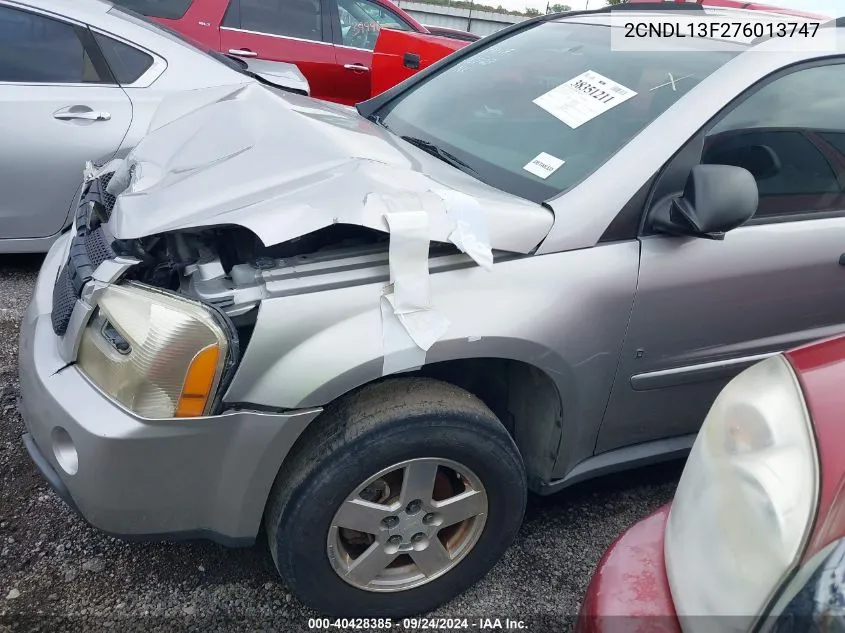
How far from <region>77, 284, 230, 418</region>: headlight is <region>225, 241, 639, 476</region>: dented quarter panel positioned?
7cm

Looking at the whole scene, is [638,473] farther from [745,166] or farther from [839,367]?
[839,367]

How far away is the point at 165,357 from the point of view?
1.46m

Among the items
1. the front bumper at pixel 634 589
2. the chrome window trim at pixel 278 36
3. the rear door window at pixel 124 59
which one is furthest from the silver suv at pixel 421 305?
the chrome window trim at pixel 278 36

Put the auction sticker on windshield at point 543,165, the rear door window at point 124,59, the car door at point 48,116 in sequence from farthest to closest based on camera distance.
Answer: the rear door window at point 124,59 < the car door at point 48,116 < the auction sticker on windshield at point 543,165

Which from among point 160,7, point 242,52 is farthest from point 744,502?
point 160,7

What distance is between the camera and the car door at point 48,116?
10.4ft

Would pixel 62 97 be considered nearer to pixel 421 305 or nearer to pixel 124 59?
pixel 124 59

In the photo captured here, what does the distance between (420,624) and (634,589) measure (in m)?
0.87

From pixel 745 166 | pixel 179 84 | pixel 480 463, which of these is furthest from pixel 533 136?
pixel 179 84

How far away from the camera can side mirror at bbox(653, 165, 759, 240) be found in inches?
68.9

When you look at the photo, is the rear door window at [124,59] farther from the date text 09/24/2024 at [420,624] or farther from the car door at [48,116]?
the date text 09/24/2024 at [420,624]

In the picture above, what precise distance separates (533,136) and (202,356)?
128 cm

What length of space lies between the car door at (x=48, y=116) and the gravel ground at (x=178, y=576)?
52.9 inches

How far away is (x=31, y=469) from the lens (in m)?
2.29
